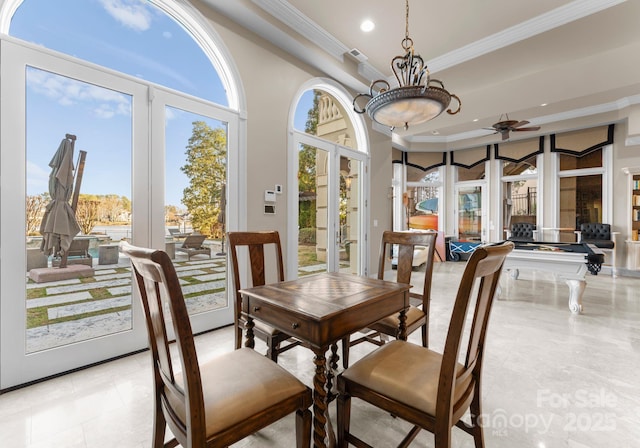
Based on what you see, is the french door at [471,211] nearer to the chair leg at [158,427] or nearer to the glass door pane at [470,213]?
the glass door pane at [470,213]

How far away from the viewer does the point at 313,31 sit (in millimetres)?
3668

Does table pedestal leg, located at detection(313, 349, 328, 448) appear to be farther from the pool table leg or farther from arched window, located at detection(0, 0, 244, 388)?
the pool table leg

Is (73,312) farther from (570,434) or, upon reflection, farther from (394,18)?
(394,18)

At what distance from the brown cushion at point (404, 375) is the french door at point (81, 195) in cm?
220

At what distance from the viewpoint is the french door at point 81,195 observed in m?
2.00

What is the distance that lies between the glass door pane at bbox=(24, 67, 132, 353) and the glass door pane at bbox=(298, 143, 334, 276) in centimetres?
208

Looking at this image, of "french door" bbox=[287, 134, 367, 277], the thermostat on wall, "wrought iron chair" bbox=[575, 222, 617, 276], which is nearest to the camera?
the thermostat on wall

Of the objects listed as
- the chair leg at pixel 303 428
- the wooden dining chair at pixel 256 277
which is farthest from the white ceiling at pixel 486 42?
the chair leg at pixel 303 428

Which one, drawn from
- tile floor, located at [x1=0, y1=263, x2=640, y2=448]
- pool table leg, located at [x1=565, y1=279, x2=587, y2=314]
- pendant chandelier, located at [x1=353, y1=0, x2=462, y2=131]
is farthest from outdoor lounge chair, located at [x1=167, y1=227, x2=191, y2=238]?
pool table leg, located at [x1=565, y1=279, x2=587, y2=314]

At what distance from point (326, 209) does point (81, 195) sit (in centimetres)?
296


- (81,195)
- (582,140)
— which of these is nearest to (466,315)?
(81,195)

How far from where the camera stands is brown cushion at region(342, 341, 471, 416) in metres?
1.12

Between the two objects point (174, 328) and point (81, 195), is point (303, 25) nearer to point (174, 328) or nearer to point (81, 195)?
point (81, 195)

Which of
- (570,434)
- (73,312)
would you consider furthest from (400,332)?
(73,312)
